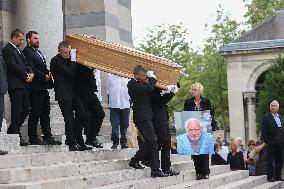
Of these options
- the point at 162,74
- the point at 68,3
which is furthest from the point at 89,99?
the point at 68,3

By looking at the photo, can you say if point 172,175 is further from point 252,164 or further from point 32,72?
point 252,164

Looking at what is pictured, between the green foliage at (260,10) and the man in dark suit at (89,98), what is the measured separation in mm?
45788

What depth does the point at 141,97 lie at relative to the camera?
444 inches

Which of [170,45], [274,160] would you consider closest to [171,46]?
Answer: [170,45]

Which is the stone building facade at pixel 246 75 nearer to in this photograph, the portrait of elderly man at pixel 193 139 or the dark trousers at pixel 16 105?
the portrait of elderly man at pixel 193 139

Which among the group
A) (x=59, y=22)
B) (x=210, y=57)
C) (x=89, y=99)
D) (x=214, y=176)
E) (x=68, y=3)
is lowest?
(x=214, y=176)

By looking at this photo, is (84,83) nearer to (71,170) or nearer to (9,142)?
(9,142)

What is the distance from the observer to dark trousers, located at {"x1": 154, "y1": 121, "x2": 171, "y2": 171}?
39.1 feet

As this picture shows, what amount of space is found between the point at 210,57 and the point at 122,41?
1470 inches

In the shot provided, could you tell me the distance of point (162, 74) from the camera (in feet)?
38.6

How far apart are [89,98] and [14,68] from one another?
64.5 inches

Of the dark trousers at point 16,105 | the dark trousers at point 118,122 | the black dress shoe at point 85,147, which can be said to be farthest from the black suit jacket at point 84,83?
the dark trousers at point 118,122

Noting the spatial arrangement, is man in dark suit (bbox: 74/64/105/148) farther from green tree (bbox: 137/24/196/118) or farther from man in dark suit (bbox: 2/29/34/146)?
green tree (bbox: 137/24/196/118)

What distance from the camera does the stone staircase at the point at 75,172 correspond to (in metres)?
9.25
